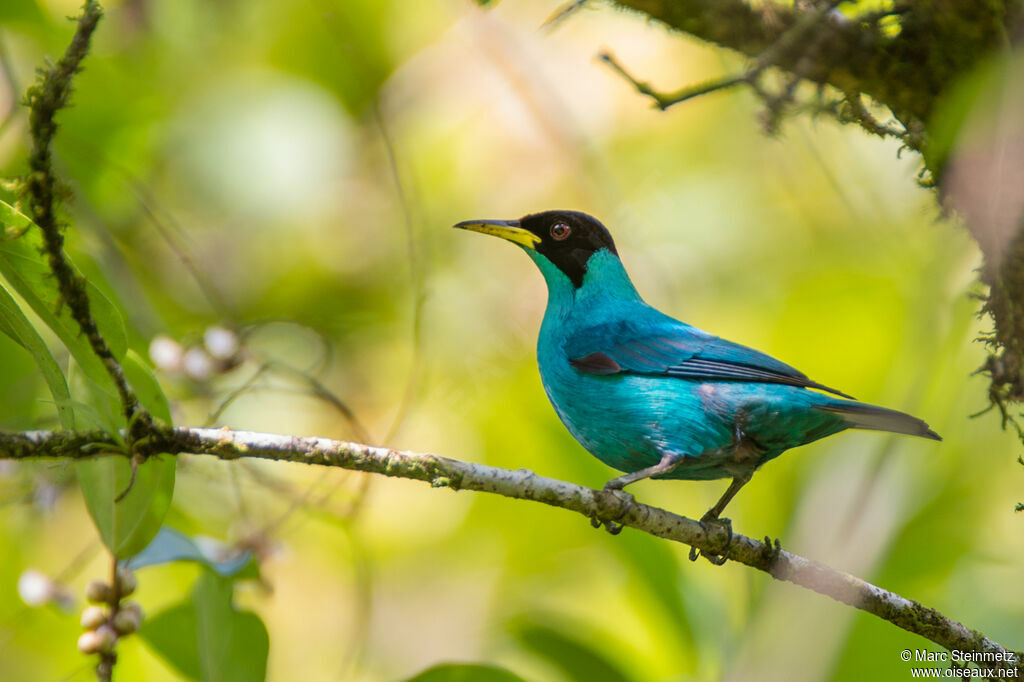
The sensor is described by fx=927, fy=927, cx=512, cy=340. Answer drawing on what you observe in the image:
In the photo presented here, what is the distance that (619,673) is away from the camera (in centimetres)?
348

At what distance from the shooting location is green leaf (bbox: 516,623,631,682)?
346 cm

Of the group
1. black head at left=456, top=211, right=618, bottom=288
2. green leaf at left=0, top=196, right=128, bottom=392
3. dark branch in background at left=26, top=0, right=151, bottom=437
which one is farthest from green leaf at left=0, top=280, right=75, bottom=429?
black head at left=456, top=211, right=618, bottom=288

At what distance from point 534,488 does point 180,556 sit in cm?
123

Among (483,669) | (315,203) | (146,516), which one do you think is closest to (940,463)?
(483,669)

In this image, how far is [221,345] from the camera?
407 centimetres

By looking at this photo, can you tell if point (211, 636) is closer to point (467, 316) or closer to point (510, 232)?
point (510, 232)

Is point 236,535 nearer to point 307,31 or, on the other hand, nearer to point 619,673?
point 619,673

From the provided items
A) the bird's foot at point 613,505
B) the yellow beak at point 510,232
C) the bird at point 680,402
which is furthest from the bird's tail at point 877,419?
the yellow beak at point 510,232

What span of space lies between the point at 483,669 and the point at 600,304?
2.10m

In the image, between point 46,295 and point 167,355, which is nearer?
point 46,295

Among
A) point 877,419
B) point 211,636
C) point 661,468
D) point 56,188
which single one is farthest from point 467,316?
point 56,188

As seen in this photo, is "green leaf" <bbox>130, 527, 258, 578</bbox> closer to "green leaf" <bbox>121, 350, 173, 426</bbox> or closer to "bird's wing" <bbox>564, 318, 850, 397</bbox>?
"green leaf" <bbox>121, 350, 173, 426</bbox>

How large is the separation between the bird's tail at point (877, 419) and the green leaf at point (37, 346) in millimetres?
2657

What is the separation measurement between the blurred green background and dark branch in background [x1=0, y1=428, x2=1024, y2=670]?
30cm
